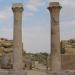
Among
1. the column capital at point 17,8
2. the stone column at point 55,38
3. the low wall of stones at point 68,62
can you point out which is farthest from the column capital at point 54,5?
the low wall of stones at point 68,62

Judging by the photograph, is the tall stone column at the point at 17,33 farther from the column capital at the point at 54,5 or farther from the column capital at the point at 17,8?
the column capital at the point at 54,5

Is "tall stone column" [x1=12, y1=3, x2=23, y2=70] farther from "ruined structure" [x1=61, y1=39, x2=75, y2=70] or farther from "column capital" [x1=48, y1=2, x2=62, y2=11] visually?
"ruined structure" [x1=61, y1=39, x2=75, y2=70]

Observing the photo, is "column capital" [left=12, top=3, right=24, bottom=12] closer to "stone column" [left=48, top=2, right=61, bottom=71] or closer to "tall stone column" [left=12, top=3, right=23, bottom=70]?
"tall stone column" [left=12, top=3, right=23, bottom=70]

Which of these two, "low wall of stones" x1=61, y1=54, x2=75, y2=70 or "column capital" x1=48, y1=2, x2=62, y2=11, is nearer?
"column capital" x1=48, y1=2, x2=62, y2=11

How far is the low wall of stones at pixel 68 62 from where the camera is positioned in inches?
746

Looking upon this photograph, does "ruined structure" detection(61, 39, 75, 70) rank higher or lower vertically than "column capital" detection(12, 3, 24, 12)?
lower

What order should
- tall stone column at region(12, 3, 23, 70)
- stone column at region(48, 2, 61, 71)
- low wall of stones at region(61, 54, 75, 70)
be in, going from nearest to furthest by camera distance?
1. stone column at region(48, 2, 61, 71)
2. tall stone column at region(12, 3, 23, 70)
3. low wall of stones at region(61, 54, 75, 70)

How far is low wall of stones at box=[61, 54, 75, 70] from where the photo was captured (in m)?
18.9

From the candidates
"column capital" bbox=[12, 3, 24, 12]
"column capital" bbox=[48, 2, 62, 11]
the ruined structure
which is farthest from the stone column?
the ruined structure

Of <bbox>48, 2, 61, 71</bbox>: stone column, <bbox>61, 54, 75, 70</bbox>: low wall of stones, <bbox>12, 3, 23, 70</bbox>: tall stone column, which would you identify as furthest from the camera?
<bbox>61, 54, 75, 70</bbox>: low wall of stones

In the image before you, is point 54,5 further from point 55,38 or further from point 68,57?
point 68,57

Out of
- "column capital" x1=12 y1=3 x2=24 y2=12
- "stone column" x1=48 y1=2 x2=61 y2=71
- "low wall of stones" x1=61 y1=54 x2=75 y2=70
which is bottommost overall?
"low wall of stones" x1=61 y1=54 x2=75 y2=70

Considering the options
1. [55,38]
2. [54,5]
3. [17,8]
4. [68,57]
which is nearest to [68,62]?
[68,57]

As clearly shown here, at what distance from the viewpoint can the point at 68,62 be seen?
19141mm
